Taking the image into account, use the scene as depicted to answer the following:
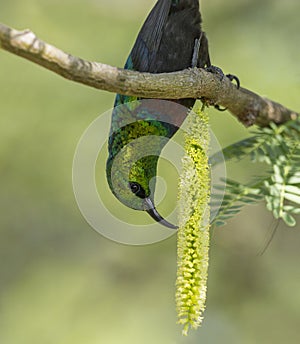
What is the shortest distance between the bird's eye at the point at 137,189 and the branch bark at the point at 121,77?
619mm

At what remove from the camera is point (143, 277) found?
5734mm

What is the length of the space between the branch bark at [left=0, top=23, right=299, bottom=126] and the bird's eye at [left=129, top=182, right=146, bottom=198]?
2.03 feet

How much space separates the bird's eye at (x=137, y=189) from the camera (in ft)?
11.5

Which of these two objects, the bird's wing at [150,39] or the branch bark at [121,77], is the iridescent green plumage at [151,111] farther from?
the branch bark at [121,77]

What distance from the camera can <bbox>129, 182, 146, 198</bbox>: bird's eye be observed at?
3.49 meters

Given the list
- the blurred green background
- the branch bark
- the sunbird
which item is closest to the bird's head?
the sunbird

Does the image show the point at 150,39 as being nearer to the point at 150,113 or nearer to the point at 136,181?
the point at 150,113

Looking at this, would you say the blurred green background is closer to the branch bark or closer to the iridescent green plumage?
the iridescent green plumage

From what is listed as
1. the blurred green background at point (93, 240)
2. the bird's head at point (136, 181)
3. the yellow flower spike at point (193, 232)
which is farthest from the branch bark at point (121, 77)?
the blurred green background at point (93, 240)

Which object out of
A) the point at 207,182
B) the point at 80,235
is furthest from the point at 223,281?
the point at 207,182

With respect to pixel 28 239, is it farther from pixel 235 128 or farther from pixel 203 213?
pixel 203 213

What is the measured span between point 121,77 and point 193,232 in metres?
0.57

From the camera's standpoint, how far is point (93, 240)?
5.88 meters

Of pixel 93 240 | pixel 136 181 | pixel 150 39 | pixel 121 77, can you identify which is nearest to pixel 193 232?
pixel 121 77
